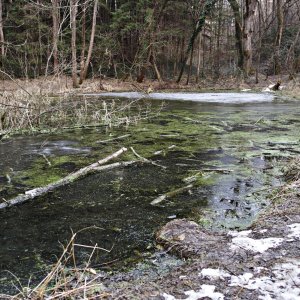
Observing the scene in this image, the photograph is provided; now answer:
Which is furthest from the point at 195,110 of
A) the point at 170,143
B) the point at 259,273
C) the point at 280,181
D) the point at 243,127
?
the point at 259,273

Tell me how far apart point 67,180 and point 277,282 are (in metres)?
3.53

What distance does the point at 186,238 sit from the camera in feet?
12.1

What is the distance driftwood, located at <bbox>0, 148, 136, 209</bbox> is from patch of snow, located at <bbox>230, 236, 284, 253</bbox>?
261cm

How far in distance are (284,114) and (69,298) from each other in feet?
37.6

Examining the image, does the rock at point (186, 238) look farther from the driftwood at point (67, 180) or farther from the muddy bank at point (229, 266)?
the driftwood at point (67, 180)

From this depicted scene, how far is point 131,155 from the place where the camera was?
7195 millimetres

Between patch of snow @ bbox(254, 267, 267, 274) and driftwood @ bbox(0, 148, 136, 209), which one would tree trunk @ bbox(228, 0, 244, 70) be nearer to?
driftwood @ bbox(0, 148, 136, 209)

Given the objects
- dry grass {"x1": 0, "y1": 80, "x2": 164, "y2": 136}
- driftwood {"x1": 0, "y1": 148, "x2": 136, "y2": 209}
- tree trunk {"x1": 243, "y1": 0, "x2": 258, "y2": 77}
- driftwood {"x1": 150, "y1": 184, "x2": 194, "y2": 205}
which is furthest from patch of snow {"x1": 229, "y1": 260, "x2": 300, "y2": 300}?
tree trunk {"x1": 243, "y1": 0, "x2": 258, "y2": 77}

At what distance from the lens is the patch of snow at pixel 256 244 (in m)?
3.33

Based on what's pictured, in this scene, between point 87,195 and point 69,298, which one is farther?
point 87,195

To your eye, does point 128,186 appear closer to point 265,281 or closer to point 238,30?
point 265,281

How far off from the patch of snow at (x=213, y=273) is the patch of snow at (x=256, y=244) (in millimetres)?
452

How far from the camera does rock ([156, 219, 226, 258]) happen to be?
347 centimetres

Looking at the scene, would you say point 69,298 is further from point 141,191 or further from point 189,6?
point 189,6
